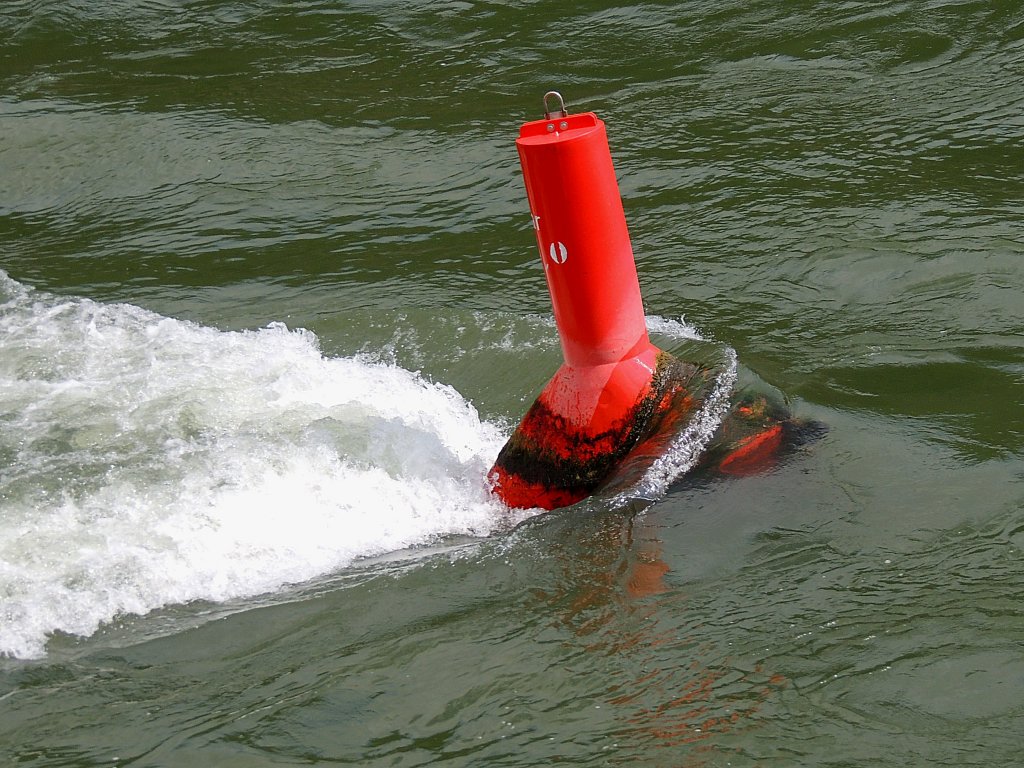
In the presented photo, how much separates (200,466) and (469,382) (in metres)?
1.29

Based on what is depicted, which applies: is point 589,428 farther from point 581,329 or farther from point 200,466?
point 200,466

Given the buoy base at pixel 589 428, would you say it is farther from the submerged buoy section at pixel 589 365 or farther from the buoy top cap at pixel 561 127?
the buoy top cap at pixel 561 127

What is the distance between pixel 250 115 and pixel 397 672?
19.3 ft

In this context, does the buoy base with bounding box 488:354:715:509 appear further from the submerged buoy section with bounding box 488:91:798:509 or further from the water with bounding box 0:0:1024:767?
the water with bounding box 0:0:1024:767

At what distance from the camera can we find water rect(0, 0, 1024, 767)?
320 centimetres

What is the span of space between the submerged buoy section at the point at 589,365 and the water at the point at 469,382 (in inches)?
7.1

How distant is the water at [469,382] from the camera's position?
10.5 ft

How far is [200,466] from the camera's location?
4812mm

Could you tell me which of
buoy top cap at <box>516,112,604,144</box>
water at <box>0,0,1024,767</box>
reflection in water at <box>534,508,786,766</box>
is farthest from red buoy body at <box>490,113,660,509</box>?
reflection in water at <box>534,508,786,766</box>

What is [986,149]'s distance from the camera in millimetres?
6867

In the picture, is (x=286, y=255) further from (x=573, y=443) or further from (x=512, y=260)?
(x=573, y=443)

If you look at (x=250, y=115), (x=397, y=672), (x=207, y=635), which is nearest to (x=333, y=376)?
(x=207, y=635)

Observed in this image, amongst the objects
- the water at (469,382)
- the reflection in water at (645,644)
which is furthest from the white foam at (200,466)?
the reflection in water at (645,644)

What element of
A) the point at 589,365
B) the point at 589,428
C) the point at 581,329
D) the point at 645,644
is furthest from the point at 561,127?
the point at 645,644
